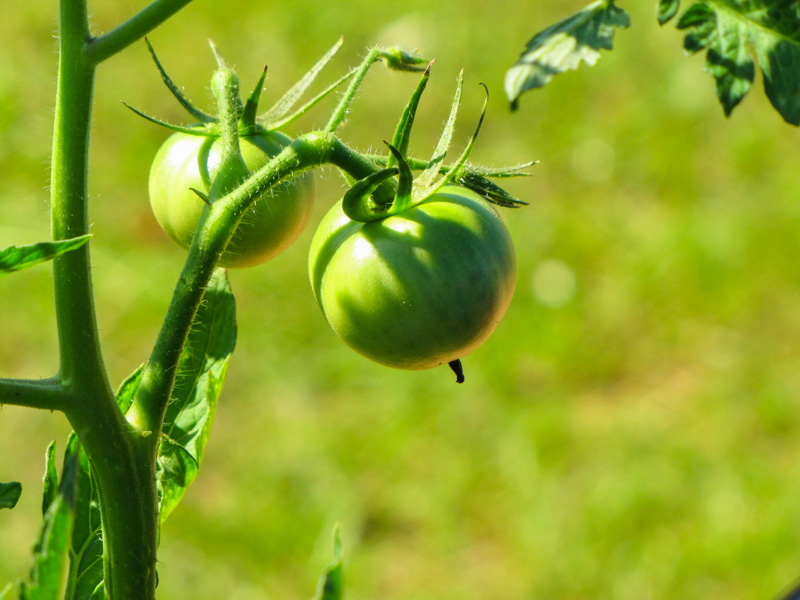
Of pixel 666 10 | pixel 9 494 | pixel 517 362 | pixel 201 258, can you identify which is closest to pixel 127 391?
pixel 9 494

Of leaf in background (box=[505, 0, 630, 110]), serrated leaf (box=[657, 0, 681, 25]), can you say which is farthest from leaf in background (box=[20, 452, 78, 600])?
serrated leaf (box=[657, 0, 681, 25])

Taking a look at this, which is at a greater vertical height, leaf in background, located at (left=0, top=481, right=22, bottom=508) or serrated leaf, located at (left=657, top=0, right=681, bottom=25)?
serrated leaf, located at (left=657, top=0, right=681, bottom=25)

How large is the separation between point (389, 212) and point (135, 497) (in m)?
0.34

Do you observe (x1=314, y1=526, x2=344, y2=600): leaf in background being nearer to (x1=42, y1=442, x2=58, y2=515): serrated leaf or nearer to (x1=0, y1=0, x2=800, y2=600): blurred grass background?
(x1=42, y1=442, x2=58, y2=515): serrated leaf

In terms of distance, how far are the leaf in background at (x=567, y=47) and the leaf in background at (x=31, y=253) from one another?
52cm

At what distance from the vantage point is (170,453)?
0.97m

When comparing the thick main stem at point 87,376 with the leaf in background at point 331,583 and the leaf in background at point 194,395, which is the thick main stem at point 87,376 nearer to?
the leaf in background at point 194,395

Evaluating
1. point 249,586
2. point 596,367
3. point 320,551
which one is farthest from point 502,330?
point 249,586

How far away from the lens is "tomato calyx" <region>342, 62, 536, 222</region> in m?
0.79

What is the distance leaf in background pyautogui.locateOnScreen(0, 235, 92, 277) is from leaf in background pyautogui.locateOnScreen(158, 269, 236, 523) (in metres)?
0.27

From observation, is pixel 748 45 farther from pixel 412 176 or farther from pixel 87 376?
pixel 87 376

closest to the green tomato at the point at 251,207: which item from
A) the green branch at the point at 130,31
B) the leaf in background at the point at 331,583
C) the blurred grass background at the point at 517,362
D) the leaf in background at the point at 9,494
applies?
the green branch at the point at 130,31

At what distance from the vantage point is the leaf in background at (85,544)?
909 millimetres

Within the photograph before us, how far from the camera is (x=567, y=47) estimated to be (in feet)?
3.34
